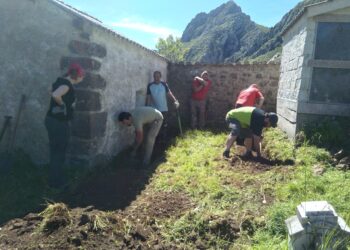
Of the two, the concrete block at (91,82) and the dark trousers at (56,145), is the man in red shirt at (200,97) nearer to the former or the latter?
the concrete block at (91,82)

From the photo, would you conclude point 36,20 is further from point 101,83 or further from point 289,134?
point 289,134

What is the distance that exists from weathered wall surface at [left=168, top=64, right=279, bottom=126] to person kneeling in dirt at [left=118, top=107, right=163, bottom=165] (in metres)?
5.04

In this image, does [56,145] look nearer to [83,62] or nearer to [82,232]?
[83,62]

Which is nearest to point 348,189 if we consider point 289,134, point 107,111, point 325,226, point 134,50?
point 325,226

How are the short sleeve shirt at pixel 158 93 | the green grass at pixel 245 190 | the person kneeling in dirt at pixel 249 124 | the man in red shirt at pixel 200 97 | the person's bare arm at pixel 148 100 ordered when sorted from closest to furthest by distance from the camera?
1. the green grass at pixel 245 190
2. the person kneeling in dirt at pixel 249 124
3. the person's bare arm at pixel 148 100
4. the short sleeve shirt at pixel 158 93
5. the man in red shirt at pixel 200 97

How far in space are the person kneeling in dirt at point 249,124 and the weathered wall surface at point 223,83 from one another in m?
4.91

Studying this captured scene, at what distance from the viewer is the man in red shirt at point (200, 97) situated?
11922 mm

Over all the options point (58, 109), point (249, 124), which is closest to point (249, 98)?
point (249, 124)

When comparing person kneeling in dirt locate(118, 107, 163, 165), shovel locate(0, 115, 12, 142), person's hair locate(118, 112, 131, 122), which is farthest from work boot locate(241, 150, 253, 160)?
shovel locate(0, 115, 12, 142)

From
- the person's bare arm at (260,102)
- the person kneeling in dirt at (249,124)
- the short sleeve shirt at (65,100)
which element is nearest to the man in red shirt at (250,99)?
the person's bare arm at (260,102)

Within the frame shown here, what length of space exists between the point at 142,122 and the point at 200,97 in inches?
190

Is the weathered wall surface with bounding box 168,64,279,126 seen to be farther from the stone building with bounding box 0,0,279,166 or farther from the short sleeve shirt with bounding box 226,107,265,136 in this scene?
the stone building with bounding box 0,0,279,166

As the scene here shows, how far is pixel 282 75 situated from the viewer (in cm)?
1046

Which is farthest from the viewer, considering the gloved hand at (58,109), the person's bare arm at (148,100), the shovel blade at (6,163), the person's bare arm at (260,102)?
the person's bare arm at (148,100)
